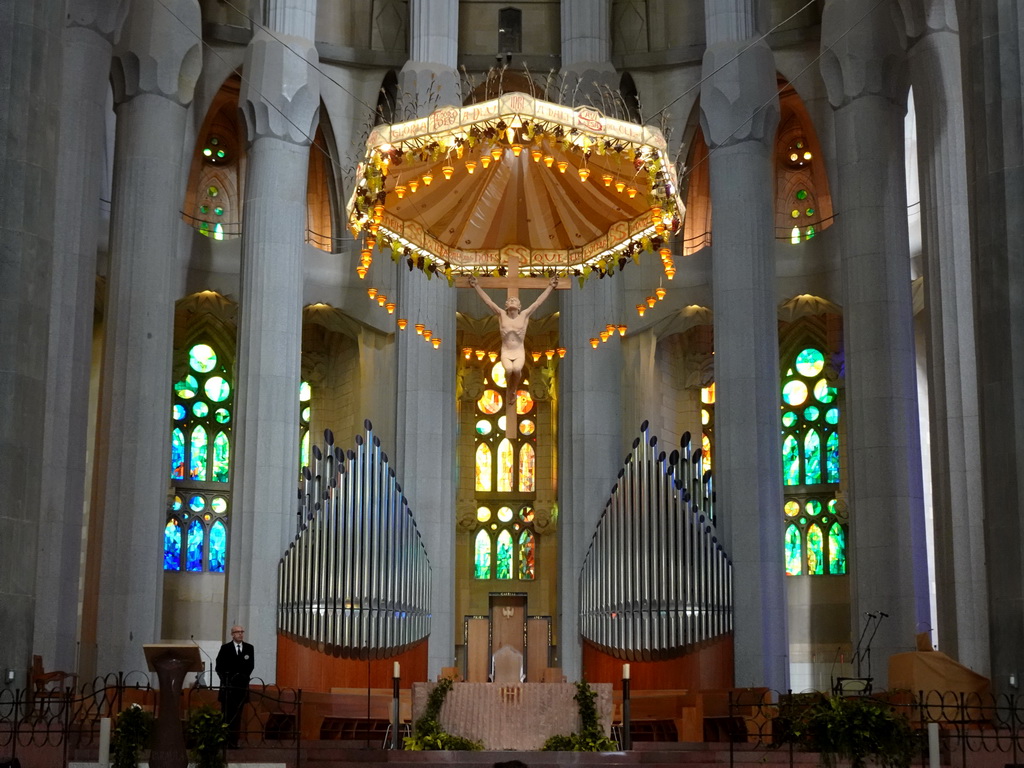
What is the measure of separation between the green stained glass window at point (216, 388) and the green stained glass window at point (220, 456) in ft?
2.29

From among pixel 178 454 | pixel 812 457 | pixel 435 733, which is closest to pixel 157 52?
pixel 178 454

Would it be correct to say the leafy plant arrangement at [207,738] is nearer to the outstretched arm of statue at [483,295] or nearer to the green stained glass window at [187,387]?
the outstretched arm of statue at [483,295]

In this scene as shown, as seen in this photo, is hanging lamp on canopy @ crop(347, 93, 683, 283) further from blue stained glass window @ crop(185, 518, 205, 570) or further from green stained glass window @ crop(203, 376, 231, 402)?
blue stained glass window @ crop(185, 518, 205, 570)

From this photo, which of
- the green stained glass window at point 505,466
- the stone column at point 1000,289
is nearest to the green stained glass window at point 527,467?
the green stained glass window at point 505,466

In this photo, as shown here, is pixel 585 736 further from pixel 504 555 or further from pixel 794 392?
pixel 794 392

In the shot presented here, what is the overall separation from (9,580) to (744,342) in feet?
40.9

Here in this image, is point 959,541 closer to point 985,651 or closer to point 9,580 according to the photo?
point 985,651

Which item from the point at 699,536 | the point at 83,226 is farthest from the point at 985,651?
the point at 83,226

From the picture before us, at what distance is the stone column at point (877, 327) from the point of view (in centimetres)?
2170

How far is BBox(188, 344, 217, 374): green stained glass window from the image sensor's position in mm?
28859

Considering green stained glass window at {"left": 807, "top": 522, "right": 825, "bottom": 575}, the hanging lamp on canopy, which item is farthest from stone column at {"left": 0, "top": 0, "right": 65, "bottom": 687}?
green stained glass window at {"left": 807, "top": 522, "right": 825, "bottom": 575}

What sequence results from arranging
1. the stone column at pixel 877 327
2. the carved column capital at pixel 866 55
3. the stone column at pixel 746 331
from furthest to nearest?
the carved column capital at pixel 866 55, the stone column at pixel 746 331, the stone column at pixel 877 327

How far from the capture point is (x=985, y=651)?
19453 millimetres

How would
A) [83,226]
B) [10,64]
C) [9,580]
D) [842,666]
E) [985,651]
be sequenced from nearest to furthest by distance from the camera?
[9,580] → [10,64] → [985,651] → [83,226] → [842,666]
